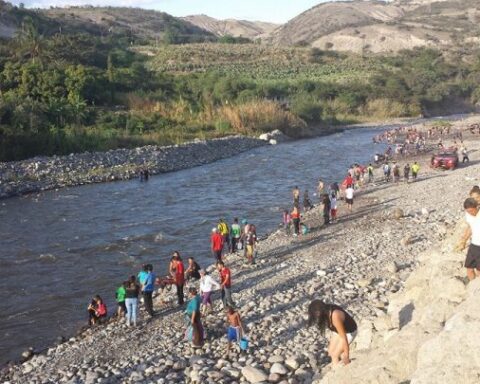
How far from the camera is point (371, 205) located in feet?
86.5

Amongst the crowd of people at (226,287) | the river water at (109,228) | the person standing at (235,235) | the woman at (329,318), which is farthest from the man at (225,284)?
the woman at (329,318)

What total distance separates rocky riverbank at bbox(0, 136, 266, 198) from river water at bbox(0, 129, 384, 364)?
1.49m

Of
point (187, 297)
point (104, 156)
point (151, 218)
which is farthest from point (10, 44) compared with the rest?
point (187, 297)

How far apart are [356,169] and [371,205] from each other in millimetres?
6646

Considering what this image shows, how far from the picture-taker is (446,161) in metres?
35.3

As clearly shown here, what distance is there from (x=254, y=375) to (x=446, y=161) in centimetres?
2831

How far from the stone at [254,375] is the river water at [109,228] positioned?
6.05m

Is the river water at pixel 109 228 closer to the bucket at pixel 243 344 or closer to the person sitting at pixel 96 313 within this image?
the person sitting at pixel 96 313

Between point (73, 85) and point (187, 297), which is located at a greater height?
point (73, 85)

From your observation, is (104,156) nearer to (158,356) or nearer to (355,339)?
(158,356)

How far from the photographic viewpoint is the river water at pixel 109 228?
1656 cm

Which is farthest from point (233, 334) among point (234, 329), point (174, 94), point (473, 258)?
point (174, 94)

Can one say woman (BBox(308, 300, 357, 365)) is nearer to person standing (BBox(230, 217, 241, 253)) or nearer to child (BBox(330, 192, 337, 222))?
person standing (BBox(230, 217, 241, 253))

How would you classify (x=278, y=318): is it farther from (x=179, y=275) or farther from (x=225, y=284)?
(x=179, y=275)
